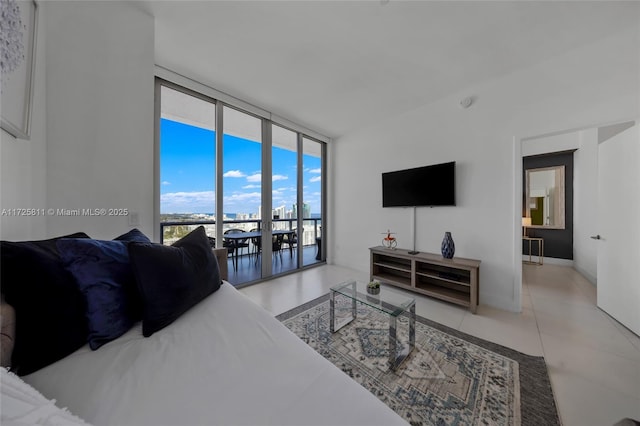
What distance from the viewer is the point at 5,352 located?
674mm

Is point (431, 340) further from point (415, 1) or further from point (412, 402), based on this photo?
point (415, 1)

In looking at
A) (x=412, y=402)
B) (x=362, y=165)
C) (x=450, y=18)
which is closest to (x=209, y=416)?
(x=412, y=402)

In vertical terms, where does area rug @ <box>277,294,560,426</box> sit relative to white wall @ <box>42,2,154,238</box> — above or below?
below

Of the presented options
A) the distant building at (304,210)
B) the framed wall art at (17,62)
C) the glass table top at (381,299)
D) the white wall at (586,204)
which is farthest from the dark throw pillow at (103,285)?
the white wall at (586,204)

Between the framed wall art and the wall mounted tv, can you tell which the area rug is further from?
the framed wall art

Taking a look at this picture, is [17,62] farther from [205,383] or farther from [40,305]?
[205,383]

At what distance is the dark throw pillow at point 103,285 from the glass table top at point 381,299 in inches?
58.7

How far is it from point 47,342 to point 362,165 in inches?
157

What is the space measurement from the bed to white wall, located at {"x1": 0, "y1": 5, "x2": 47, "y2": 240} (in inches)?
33.1

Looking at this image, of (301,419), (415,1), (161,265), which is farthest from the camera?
(415,1)

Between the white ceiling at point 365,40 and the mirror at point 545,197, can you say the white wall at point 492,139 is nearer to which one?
the white ceiling at point 365,40

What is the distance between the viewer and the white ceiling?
177cm

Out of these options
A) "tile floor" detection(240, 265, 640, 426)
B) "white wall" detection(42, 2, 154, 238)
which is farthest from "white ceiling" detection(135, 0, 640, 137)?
"tile floor" detection(240, 265, 640, 426)

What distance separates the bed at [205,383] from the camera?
57 cm
